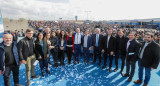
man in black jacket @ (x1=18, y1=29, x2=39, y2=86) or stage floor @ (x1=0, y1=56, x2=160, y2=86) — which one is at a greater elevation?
man in black jacket @ (x1=18, y1=29, x2=39, y2=86)

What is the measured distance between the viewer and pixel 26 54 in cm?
327

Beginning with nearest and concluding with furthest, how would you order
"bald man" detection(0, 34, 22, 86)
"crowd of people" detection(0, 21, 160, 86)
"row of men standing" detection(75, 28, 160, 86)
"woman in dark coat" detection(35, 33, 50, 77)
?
"bald man" detection(0, 34, 22, 86)
"crowd of people" detection(0, 21, 160, 86)
"row of men standing" detection(75, 28, 160, 86)
"woman in dark coat" detection(35, 33, 50, 77)

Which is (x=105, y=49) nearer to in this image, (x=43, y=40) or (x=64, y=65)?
(x=64, y=65)

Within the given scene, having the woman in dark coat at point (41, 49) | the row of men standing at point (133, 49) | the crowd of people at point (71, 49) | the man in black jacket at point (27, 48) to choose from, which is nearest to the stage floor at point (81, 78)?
the crowd of people at point (71, 49)

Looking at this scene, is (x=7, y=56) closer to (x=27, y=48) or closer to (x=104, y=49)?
(x=27, y=48)

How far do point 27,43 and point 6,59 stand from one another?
2.49 ft

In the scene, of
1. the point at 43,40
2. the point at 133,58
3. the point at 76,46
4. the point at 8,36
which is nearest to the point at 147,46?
the point at 133,58

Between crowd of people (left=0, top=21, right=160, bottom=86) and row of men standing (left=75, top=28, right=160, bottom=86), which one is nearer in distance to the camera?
crowd of people (left=0, top=21, right=160, bottom=86)

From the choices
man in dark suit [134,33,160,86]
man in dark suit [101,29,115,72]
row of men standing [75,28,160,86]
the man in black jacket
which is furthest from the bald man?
man in dark suit [134,33,160,86]

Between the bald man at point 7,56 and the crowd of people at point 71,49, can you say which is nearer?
the bald man at point 7,56

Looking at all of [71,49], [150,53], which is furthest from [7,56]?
[150,53]

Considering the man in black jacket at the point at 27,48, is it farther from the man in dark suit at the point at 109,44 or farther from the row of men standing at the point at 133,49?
the man in dark suit at the point at 109,44

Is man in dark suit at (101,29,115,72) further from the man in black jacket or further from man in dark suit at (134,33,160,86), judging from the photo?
the man in black jacket

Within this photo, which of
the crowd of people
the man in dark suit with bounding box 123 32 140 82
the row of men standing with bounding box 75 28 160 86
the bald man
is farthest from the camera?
the man in dark suit with bounding box 123 32 140 82
